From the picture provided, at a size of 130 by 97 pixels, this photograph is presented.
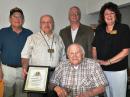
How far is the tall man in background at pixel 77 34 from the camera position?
368 centimetres

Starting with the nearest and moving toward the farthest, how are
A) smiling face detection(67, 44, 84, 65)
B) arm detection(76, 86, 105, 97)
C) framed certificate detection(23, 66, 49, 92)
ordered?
1. arm detection(76, 86, 105, 97)
2. smiling face detection(67, 44, 84, 65)
3. framed certificate detection(23, 66, 49, 92)

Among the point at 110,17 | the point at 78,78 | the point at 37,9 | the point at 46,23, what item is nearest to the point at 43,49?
the point at 46,23

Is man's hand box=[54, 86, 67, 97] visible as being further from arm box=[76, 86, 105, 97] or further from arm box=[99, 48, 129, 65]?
arm box=[99, 48, 129, 65]

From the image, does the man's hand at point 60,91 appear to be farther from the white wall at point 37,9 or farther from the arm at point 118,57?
the white wall at point 37,9

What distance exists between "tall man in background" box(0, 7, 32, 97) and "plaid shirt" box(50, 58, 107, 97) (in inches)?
32.5

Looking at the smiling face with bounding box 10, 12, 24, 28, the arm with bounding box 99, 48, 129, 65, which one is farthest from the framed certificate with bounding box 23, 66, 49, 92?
the smiling face with bounding box 10, 12, 24, 28

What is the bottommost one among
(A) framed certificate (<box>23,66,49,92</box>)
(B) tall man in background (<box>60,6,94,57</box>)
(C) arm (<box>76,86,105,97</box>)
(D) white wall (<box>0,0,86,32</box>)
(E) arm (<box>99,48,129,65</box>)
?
(C) arm (<box>76,86,105,97</box>)

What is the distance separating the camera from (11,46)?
3.44m

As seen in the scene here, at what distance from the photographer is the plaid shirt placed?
2.73 metres

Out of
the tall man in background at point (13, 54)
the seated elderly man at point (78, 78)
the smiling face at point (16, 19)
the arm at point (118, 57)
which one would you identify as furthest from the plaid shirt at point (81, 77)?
the smiling face at point (16, 19)

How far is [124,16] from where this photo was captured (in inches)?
229

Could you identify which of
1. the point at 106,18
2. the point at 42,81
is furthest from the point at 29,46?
the point at 106,18

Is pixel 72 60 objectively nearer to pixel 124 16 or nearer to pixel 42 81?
pixel 42 81

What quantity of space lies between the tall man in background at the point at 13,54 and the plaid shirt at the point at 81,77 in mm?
826
